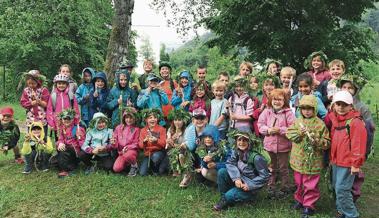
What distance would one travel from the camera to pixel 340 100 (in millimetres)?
4965

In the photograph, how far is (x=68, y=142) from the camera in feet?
24.0

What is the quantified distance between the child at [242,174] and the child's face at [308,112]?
2.44 ft

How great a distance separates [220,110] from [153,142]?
4.26ft

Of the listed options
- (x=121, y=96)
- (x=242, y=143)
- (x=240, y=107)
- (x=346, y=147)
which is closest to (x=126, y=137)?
(x=121, y=96)

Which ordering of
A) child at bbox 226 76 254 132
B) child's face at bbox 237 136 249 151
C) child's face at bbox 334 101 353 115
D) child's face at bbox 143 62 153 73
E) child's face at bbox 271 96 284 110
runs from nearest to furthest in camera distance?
child's face at bbox 334 101 353 115
child's face at bbox 237 136 249 151
child's face at bbox 271 96 284 110
child at bbox 226 76 254 132
child's face at bbox 143 62 153 73

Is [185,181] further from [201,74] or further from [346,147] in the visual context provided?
[346,147]

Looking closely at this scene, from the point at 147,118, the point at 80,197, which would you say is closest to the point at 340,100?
the point at 147,118

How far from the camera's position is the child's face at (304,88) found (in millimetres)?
5834

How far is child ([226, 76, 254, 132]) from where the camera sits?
6.44 meters

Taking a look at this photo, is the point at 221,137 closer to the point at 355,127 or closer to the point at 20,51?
the point at 355,127

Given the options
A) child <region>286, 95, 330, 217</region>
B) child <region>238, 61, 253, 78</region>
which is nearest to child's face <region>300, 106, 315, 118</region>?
child <region>286, 95, 330, 217</region>

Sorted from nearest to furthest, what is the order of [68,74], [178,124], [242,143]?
[242,143] → [178,124] → [68,74]

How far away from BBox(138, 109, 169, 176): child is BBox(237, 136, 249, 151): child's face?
182cm

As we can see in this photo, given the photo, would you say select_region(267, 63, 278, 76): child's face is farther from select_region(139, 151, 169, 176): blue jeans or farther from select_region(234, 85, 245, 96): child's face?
select_region(139, 151, 169, 176): blue jeans
